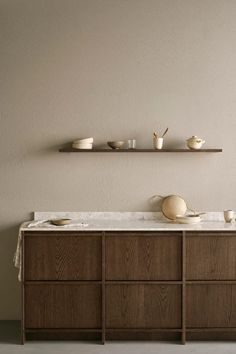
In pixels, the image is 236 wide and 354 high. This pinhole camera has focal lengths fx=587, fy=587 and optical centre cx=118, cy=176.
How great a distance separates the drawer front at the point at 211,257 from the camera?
433 cm

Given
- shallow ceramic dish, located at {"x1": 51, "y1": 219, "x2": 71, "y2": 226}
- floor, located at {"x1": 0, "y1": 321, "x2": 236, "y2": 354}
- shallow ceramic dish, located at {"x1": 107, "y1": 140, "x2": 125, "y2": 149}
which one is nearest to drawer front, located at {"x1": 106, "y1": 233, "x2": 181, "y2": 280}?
shallow ceramic dish, located at {"x1": 51, "y1": 219, "x2": 71, "y2": 226}

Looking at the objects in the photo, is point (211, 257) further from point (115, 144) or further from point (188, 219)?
point (115, 144)

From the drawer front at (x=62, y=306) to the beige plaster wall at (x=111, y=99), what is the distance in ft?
2.31

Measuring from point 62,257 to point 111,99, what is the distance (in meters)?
1.40

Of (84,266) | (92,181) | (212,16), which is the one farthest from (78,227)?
(212,16)

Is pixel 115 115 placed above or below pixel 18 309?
above

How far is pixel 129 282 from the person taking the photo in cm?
431

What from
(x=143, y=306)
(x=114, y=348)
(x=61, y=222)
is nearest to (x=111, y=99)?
(x=61, y=222)

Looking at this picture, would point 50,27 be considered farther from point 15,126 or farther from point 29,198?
point 29,198

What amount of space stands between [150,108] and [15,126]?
1131mm

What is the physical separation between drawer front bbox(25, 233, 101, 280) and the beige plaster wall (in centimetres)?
59

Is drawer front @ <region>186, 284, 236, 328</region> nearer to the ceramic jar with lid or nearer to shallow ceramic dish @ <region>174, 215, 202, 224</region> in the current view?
shallow ceramic dish @ <region>174, 215, 202, 224</region>

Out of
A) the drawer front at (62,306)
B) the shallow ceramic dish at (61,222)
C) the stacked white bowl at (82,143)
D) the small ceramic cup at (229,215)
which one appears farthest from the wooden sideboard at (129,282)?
the stacked white bowl at (82,143)

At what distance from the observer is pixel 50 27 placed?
15.9ft
